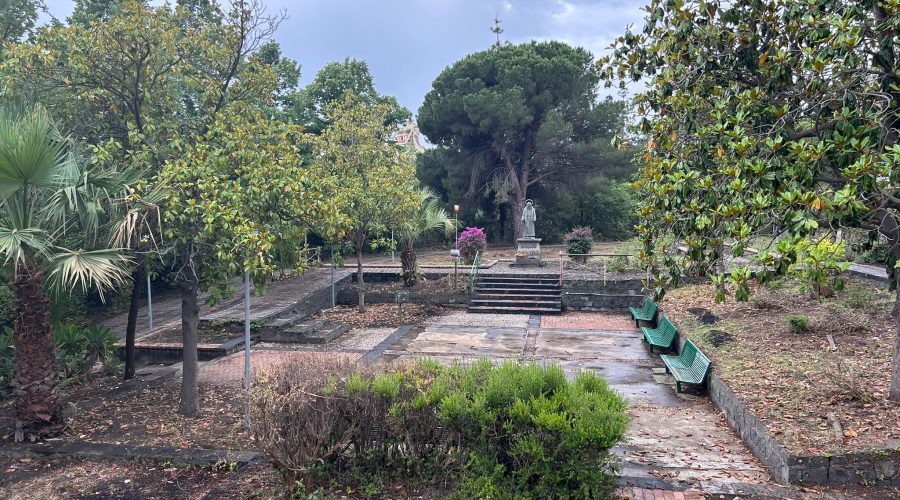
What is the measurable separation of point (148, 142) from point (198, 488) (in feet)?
14.0

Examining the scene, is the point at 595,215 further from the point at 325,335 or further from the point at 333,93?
the point at 325,335

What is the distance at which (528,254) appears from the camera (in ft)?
72.5

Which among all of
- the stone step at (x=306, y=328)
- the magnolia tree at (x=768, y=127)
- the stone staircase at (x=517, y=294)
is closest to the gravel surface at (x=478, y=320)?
the stone staircase at (x=517, y=294)

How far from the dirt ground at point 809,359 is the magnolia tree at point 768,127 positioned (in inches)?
23.3

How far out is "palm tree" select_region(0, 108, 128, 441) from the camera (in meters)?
5.56

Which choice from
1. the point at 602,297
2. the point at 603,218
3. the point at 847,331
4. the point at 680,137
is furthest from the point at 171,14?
the point at 603,218

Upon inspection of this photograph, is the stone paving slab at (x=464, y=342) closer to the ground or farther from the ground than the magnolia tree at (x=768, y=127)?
closer to the ground

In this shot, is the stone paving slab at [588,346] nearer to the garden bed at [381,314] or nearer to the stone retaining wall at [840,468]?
the garden bed at [381,314]

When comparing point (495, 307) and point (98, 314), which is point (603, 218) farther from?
point (98, 314)

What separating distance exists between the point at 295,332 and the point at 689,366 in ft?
26.8

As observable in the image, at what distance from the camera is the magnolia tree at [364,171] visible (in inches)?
578

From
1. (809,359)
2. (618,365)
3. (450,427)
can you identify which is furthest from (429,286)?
(450,427)

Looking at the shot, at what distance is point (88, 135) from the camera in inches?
287

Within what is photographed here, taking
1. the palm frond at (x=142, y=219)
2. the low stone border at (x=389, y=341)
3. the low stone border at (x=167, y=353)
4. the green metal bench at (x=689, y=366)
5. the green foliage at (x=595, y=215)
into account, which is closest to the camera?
the palm frond at (x=142, y=219)
